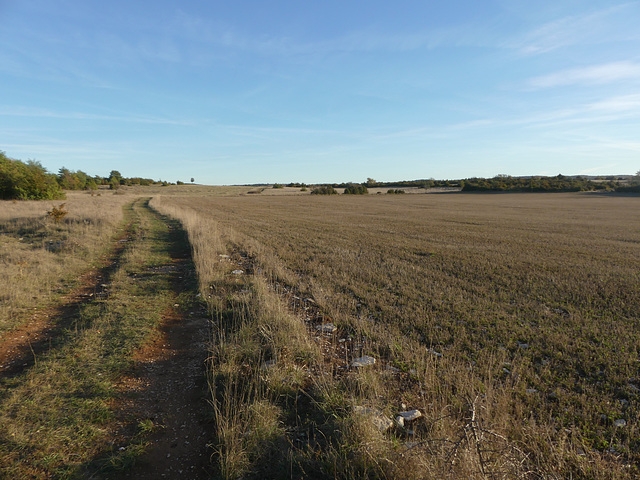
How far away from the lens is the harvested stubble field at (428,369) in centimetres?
304

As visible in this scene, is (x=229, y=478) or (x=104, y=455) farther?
(x=104, y=455)

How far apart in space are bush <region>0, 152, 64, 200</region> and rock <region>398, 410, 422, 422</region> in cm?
6161

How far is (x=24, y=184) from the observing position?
46.2m

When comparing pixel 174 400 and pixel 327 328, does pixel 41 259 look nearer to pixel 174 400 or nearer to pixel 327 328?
pixel 174 400

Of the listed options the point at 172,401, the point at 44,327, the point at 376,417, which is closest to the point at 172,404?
the point at 172,401

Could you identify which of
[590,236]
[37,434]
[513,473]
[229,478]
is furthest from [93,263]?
[590,236]

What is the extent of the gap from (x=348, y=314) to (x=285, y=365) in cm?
281

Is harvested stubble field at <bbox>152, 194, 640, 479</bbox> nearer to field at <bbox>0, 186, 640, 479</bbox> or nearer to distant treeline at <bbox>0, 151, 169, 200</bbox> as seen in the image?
field at <bbox>0, 186, 640, 479</bbox>

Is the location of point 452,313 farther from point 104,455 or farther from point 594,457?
point 104,455

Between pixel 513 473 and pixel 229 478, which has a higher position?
pixel 513 473

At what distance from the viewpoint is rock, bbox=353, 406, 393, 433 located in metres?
3.36

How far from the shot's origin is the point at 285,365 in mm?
4680

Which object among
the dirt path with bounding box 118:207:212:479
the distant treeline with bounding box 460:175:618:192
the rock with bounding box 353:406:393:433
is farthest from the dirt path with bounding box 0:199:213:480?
the distant treeline with bounding box 460:175:618:192

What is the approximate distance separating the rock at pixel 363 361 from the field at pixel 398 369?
13cm
